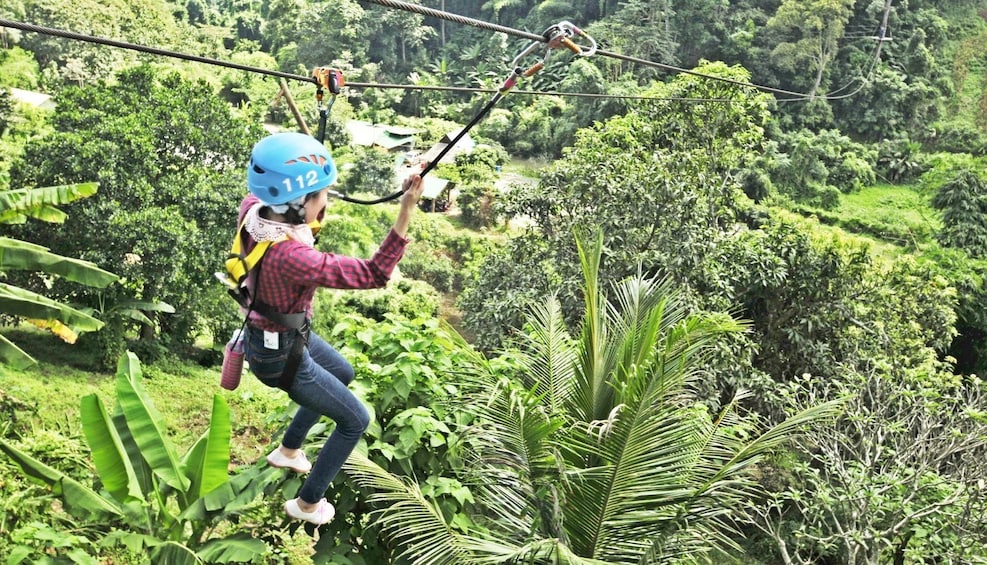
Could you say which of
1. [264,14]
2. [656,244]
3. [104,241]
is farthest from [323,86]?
[264,14]

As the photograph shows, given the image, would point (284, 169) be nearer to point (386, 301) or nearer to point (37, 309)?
point (37, 309)

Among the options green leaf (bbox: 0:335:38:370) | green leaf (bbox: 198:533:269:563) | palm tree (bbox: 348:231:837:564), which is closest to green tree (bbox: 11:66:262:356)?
green leaf (bbox: 0:335:38:370)

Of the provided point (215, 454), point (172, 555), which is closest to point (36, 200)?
point (215, 454)

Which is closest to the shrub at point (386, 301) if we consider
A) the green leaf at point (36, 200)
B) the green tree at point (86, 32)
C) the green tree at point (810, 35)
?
the green leaf at point (36, 200)

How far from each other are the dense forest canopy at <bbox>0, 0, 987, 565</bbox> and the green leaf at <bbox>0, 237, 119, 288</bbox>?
1.39 m

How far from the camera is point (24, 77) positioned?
91.9 ft

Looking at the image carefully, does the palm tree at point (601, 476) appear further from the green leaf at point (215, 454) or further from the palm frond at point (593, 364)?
the green leaf at point (215, 454)

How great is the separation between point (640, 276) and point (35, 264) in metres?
5.21

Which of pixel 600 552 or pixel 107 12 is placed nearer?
pixel 600 552

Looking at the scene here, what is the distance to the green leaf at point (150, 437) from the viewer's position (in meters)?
4.27

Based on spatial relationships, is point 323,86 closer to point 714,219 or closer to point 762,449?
point 762,449

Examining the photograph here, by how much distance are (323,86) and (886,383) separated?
8.17 meters

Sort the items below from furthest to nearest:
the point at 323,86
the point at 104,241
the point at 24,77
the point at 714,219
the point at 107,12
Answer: the point at 107,12 < the point at 24,77 < the point at 104,241 < the point at 714,219 < the point at 323,86

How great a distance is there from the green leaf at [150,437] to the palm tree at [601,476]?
978 millimetres
